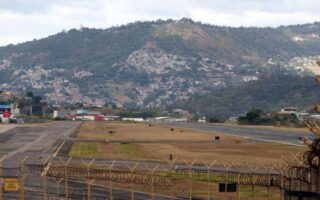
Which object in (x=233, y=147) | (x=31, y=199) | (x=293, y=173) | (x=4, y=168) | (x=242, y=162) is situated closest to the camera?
(x=293, y=173)

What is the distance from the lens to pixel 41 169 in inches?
3086

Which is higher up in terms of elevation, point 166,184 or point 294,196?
point 294,196

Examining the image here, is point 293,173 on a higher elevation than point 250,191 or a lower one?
higher

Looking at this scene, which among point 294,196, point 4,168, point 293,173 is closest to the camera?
point 294,196

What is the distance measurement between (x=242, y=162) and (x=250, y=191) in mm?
30020

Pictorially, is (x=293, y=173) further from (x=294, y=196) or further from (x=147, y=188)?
(x=147, y=188)

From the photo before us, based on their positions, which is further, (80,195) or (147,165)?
(147,165)

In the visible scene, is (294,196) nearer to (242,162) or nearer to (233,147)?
(242,162)

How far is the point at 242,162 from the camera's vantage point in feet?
304

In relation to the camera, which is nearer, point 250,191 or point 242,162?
point 250,191

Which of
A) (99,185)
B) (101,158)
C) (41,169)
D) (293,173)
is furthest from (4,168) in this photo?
(293,173)

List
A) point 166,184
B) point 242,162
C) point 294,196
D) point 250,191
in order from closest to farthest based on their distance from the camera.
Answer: point 294,196
point 250,191
point 166,184
point 242,162

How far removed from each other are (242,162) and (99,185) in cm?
3083

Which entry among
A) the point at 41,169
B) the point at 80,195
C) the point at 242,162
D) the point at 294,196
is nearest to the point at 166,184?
the point at 80,195
